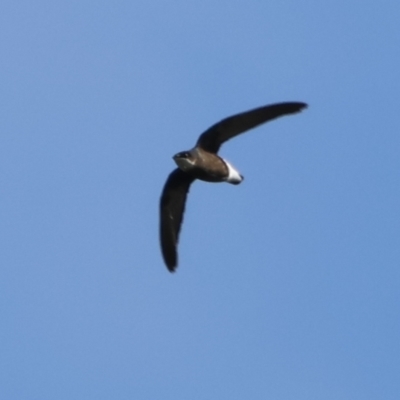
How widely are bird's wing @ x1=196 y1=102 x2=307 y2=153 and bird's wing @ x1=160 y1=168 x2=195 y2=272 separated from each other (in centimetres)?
68

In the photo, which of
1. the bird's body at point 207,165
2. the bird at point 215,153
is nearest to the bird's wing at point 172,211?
the bird at point 215,153

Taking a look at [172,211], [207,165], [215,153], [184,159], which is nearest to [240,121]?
[215,153]

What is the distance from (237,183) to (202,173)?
1.68 ft

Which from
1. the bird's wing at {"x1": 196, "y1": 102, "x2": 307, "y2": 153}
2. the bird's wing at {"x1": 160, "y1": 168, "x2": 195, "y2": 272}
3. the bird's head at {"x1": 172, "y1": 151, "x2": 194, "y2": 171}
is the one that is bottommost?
the bird's wing at {"x1": 160, "y1": 168, "x2": 195, "y2": 272}

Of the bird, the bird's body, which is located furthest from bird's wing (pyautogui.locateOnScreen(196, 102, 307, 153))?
the bird's body

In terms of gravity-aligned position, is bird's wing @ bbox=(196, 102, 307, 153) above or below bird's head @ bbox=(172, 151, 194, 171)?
above

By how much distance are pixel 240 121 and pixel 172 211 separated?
1790 millimetres

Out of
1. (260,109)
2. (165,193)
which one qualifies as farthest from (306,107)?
(165,193)

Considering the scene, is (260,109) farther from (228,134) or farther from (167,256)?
(167,256)

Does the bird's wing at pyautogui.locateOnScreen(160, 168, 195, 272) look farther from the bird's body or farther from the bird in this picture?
the bird's body

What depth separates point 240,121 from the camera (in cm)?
2828

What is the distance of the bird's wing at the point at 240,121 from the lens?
28203 millimetres

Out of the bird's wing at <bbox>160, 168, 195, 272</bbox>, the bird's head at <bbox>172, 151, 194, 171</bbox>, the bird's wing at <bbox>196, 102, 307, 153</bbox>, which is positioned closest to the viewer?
the bird's head at <bbox>172, 151, 194, 171</bbox>

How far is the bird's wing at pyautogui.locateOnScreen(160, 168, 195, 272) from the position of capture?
2884cm
